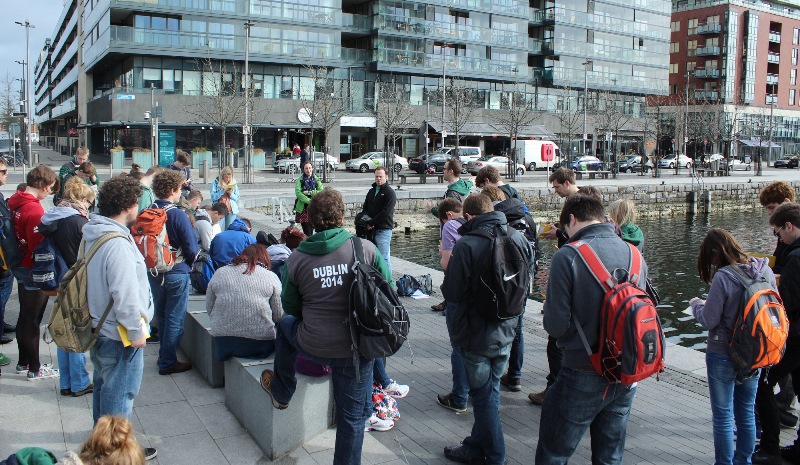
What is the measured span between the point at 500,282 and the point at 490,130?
189 feet

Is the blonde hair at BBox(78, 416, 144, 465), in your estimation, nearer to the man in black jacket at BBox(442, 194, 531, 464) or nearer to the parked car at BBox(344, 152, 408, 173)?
the man in black jacket at BBox(442, 194, 531, 464)

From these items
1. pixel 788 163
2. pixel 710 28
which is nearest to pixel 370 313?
pixel 788 163

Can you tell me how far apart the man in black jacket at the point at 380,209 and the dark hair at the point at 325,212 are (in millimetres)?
5665

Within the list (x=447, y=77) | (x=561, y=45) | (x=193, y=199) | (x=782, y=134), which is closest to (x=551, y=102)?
(x=561, y=45)

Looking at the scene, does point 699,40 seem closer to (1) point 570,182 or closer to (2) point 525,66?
(2) point 525,66

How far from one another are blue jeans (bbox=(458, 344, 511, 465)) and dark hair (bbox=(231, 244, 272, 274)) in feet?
6.62

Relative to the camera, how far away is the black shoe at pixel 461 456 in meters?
4.79

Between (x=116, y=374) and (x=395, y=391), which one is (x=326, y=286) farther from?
(x=395, y=391)

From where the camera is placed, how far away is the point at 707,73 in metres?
83.4

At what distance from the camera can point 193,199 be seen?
8383mm

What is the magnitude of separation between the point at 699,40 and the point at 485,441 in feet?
302

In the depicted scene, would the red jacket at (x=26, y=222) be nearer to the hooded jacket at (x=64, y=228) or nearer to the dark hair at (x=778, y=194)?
the hooded jacket at (x=64, y=228)

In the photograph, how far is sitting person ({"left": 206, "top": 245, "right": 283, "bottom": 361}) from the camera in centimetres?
560

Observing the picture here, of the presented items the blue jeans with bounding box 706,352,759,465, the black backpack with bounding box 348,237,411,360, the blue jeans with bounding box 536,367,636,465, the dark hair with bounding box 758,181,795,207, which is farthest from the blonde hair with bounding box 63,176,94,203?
the dark hair with bounding box 758,181,795,207
